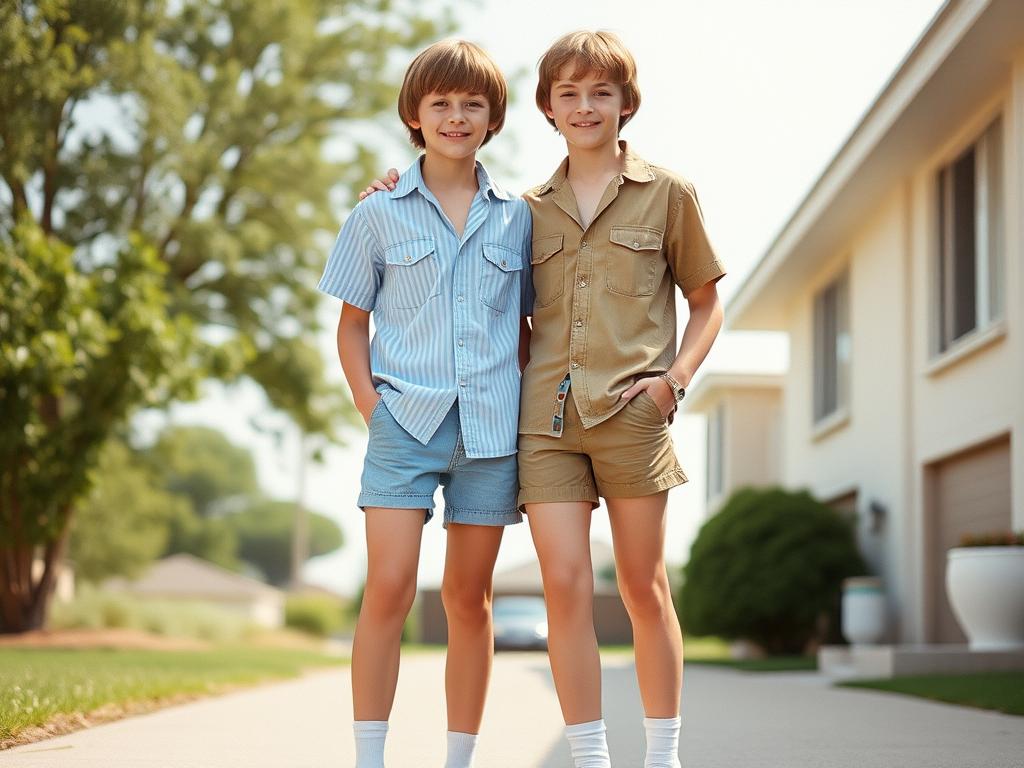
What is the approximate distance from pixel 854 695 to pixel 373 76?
40.1 feet

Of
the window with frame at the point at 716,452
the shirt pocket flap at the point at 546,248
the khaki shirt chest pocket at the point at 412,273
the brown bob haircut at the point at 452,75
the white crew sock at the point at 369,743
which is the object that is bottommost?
the white crew sock at the point at 369,743

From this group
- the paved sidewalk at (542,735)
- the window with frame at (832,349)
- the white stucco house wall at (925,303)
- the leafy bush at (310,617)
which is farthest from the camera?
the leafy bush at (310,617)

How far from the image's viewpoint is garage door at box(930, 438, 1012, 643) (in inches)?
389

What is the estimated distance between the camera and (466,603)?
3291 millimetres

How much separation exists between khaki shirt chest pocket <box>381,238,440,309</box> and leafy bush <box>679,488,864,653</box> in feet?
33.1

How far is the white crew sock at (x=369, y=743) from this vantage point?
10.1 ft

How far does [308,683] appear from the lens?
9.34 meters

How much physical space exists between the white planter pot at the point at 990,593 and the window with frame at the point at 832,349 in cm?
565

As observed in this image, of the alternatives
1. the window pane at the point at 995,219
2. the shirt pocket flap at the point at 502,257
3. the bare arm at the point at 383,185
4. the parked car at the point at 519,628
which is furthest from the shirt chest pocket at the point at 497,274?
the parked car at the point at 519,628

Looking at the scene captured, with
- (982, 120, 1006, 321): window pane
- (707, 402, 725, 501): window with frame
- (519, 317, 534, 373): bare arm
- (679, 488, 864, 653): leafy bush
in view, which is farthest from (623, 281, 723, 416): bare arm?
(707, 402, 725, 501): window with frame

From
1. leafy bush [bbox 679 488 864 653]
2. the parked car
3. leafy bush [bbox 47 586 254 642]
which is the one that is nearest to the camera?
leafy bush [bbox 679 488 864 653]

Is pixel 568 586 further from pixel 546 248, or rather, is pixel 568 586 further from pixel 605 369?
pixel 546 248

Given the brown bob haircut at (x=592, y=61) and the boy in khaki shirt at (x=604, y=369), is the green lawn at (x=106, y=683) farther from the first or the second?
the brown bob haircut at (x=592, y=61)

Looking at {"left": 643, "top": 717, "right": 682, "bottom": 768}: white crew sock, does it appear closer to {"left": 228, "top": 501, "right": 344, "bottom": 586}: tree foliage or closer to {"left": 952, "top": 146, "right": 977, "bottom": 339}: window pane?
{"left": 952, "top": 146, "right": 977, "bottom": 339}: window pane
